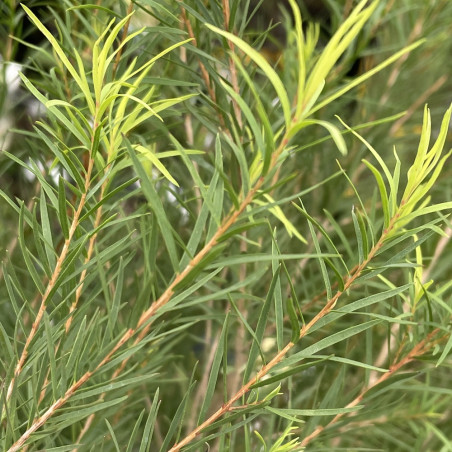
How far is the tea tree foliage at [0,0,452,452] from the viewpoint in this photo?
0.20 m

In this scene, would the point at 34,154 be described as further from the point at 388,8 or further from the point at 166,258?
the point at 388,8

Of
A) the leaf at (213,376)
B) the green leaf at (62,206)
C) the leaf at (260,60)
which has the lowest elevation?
the leaf at (213,376)

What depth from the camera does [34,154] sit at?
0.34 meters

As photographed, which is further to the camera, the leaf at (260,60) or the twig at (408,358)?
the twig at (408,358)

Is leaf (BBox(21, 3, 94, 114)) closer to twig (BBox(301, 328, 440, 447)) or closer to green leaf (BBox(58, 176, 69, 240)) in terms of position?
green leaf (BBox(58, 176, 69, 240))

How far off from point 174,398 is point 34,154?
0.86 feet

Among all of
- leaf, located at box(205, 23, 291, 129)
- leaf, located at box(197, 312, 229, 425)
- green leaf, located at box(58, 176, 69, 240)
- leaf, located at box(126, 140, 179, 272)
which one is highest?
leaf, located at box(205, 23, 291, 129)

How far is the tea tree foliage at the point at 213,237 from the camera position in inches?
7.7

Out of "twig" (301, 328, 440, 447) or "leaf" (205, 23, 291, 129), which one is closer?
"leaf" (205, 23, 291, 129)

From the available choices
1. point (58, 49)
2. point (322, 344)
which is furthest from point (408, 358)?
point (58, 49)

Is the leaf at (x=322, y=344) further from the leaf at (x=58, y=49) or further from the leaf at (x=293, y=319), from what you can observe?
the leaf at (x=58, y=49)

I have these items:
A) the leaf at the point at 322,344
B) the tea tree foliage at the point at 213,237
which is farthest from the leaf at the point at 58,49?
the leaf at the point at 322,344

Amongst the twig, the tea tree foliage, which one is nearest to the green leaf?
the tea tree foliage

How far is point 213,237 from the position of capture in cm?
19
